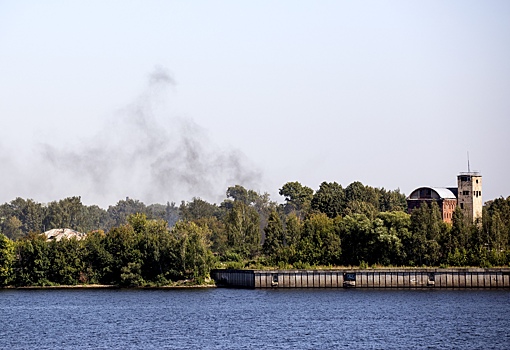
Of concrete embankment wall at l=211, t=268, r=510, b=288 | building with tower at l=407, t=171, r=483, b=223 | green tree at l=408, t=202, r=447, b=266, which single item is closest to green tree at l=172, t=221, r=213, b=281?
concrete embankment wall at l=211, t=268, r=510, b=288

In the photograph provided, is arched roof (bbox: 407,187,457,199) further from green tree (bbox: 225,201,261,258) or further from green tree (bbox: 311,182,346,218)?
green tree (bbox: 225,201,261,258)

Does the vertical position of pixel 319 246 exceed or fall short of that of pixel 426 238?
it falls short

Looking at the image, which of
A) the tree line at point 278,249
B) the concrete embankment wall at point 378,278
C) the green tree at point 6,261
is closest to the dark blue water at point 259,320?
the concrete embankment wall at point 378,278

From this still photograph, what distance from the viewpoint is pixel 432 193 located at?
160125mm

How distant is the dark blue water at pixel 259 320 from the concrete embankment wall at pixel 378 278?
3.94 m

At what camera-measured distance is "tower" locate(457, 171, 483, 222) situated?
157 m

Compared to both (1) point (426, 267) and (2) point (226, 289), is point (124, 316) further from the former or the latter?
(1) point (426, 267)

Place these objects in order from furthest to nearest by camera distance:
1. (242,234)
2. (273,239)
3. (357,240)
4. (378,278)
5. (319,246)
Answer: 1. (242,234)
2. (273,239)
3. (319,246)
4. (357,240)
5. (378,278)

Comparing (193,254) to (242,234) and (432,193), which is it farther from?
(432,193)

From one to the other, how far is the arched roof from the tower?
205cm

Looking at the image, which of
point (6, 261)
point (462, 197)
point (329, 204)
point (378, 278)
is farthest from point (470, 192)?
point (6, 261)

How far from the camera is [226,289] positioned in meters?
121

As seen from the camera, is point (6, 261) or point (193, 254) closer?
point (193, 254)

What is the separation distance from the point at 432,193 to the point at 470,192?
6.61m
